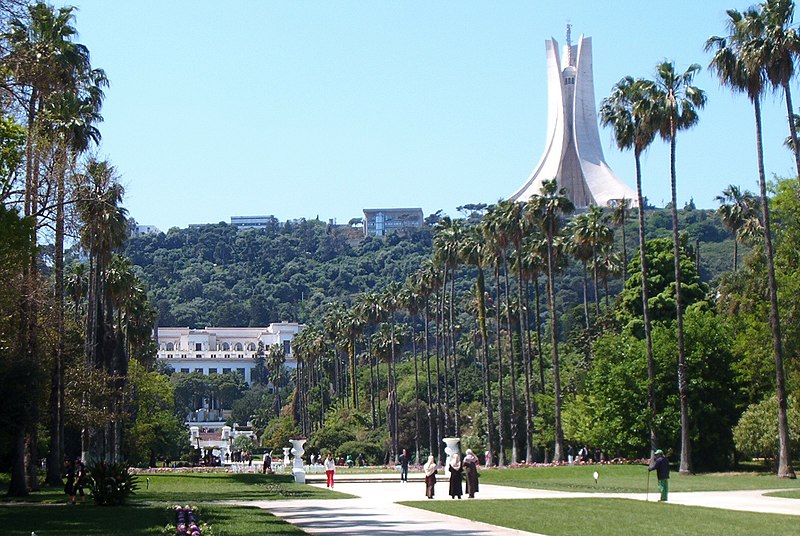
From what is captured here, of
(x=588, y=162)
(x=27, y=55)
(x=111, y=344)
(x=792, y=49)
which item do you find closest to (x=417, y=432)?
(x=111, y=344)

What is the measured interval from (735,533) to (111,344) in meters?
42.3

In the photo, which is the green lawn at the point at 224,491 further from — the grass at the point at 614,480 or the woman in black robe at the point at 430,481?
the grass at the point at 614,480

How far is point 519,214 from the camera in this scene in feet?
229

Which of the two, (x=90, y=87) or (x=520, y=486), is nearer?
(x=520, y=486)

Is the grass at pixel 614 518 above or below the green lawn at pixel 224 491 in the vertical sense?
above

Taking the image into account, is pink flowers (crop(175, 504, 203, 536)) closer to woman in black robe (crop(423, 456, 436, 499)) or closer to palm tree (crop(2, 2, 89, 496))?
palm tree (crop(2, 2, 89, 496))

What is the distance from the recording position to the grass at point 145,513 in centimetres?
2278

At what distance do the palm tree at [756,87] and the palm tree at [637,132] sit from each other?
664 centimetres

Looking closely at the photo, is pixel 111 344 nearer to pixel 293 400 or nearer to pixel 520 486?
pixel 520 486

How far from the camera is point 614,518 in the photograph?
24.2 meters

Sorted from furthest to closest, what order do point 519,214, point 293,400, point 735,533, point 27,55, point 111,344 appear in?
point 293,400
point 519,214
point 111,344
point 27,55
point 735,533

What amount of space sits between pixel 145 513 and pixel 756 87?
2707 cm

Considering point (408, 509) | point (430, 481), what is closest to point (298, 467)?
point (430, 481)

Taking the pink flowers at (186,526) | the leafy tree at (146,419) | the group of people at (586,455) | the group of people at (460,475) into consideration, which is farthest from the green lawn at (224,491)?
the leafy tree at (146,419)
